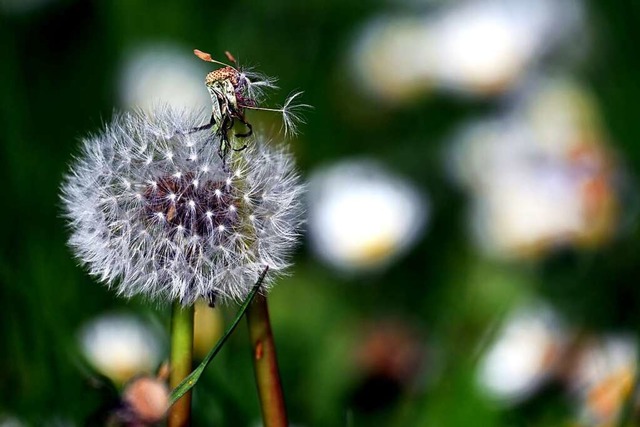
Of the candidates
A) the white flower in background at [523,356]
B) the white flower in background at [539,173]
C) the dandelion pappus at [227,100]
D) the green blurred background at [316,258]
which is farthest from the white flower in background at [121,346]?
the dandelion pappus at [227,100]

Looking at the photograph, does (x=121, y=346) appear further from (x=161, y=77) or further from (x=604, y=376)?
(x=161, y=77)

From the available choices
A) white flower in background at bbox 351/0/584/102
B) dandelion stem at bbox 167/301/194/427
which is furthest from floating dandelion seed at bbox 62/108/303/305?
white flower in background at bbox 351/0/584/102

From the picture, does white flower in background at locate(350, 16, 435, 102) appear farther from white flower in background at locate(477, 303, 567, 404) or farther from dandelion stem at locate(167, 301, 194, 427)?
dandelion stem at locate(167, 301, 194, 427)

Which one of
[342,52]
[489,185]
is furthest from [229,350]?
[342,52]

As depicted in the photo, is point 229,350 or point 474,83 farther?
point 474,83

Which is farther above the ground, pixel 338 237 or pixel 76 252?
pixel 76 252

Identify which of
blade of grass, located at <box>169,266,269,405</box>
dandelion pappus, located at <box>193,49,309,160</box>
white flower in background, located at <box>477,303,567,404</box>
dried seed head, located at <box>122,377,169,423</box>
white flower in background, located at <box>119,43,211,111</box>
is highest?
dandelion pappus, located at <box>193,49,309,160</box>

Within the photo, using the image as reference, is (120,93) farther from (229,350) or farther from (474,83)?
(229,350)

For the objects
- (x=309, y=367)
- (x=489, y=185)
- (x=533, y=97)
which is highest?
(x=533, y=97)
